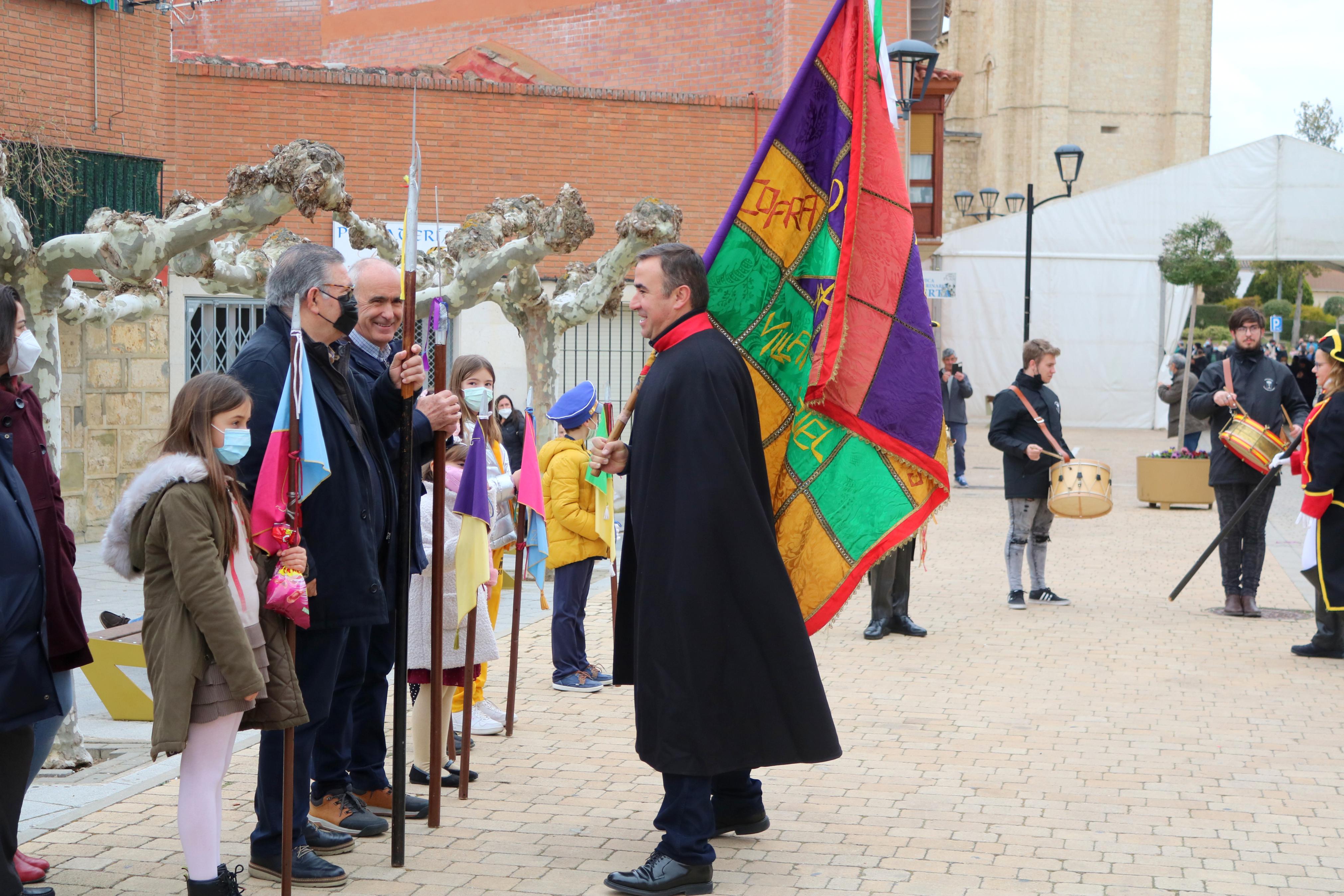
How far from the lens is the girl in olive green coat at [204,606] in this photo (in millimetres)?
3930

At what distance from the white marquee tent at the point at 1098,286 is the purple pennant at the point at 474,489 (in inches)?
1153

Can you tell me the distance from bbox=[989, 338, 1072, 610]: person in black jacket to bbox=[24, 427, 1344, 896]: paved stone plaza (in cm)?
102

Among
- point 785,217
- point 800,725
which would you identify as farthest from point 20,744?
point 785,217

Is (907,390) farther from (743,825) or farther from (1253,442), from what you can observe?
(1253,442)

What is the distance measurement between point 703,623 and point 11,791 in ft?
6.97

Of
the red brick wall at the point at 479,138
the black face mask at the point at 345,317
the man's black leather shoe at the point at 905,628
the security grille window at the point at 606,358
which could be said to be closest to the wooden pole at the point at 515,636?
the black face mask at the point at 345,317

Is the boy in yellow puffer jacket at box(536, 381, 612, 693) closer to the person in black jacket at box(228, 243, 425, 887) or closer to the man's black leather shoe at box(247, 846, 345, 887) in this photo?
the person in black jacket at box(228, 243, 425, 887)

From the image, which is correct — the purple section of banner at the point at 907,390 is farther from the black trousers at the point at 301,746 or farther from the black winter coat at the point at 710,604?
the black trousers at the point at 301,746

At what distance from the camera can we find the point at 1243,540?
400 inches

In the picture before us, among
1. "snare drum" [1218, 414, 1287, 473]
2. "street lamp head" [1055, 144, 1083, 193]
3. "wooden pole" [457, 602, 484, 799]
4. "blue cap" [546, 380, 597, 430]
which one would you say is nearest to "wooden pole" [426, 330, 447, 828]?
"wooden pole" [457, 602, 484, 799]

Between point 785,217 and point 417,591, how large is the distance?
7.18 feet

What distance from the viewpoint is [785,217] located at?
16.8 ft

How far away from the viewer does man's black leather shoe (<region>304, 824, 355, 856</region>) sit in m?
4.76

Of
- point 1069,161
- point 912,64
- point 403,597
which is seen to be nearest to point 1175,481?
point 912,64
